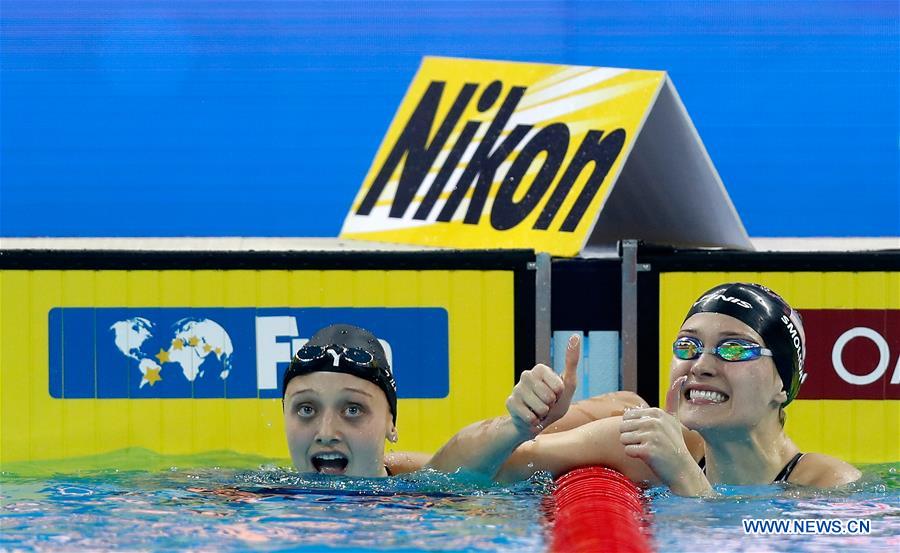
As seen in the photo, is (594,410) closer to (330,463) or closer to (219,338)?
(330,463)

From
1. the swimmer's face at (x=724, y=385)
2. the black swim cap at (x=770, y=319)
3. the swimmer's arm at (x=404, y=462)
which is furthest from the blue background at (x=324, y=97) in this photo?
the swimmer's face at (x=724, y=385)

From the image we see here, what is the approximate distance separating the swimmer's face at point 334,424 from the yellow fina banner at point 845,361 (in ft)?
5.67

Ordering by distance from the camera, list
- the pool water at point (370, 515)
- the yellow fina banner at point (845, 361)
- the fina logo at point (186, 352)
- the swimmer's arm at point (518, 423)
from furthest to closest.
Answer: the fina logo at point (186, 352) → the yellow fina banner at point (845, 361) → the swimmer's arm at point (518, 423) → the pool water at point (370, 515)

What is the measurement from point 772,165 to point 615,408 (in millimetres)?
4057

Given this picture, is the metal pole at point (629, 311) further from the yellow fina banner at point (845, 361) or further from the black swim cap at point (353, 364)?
the black swim cap at point (353, 364)

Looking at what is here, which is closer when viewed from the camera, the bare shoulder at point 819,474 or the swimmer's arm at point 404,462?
the bare shoulder at point 819,474

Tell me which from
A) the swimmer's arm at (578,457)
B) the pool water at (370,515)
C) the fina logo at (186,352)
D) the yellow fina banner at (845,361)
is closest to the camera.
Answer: the pool water at (370,515)

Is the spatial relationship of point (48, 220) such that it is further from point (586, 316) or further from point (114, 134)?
point (586, 316)

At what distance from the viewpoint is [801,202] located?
7.39 metres

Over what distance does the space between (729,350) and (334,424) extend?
0.99 meters

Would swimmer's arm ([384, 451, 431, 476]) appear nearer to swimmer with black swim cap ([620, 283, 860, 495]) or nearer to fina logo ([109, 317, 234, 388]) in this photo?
swimmer with black swim cap ([620, 283, 860, 495])

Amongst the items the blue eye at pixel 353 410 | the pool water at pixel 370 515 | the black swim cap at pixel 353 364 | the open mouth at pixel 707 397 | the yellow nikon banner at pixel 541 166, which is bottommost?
the pool water at pixel 370 515

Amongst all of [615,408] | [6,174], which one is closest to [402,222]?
[615,408]

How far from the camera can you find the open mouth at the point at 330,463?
3.04 metres
